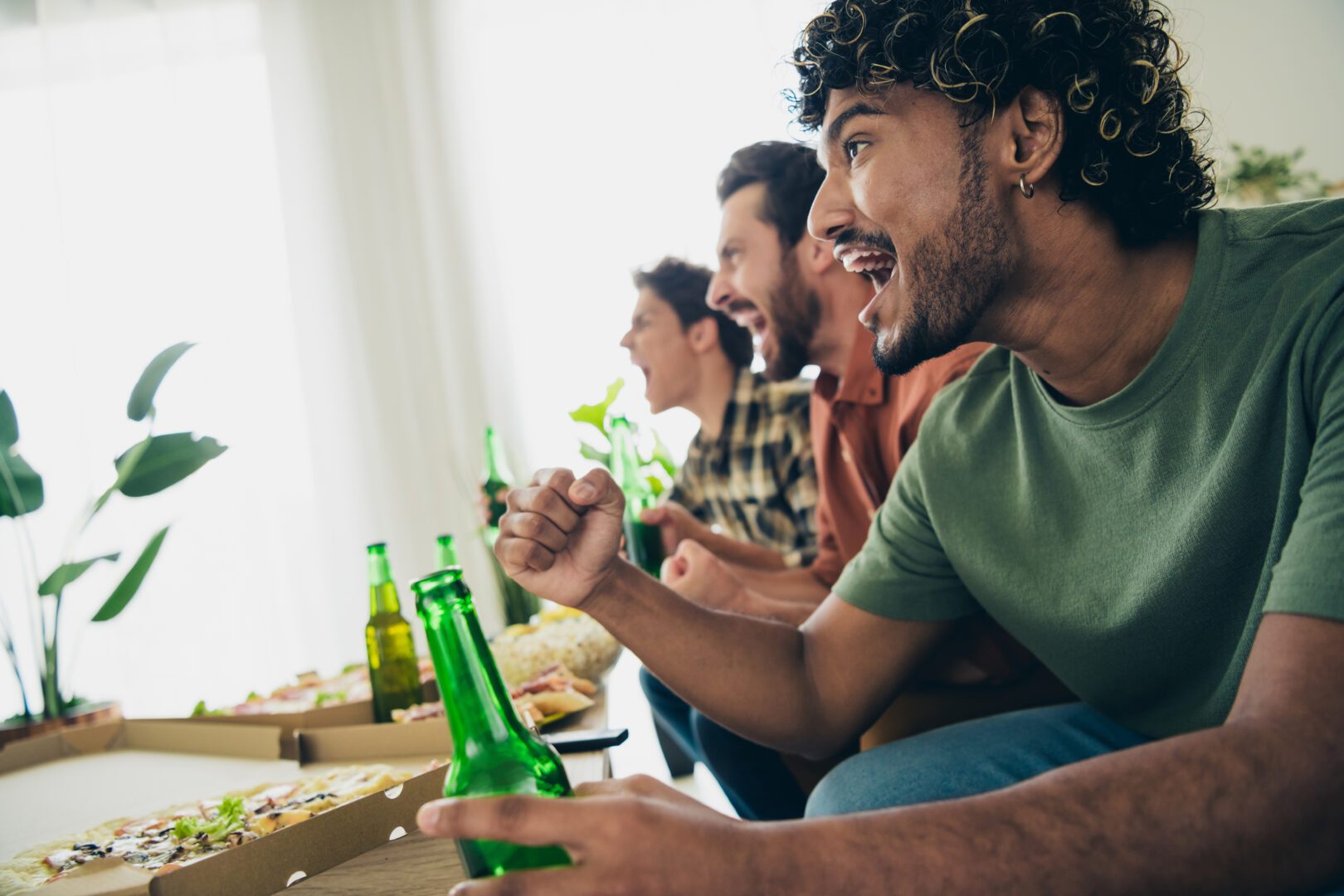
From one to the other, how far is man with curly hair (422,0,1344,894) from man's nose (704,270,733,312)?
106 centimetres

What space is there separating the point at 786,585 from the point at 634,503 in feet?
1.32

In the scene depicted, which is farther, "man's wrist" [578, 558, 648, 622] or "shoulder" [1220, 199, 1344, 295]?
"man's wrist" [578, 558, 648, 622]

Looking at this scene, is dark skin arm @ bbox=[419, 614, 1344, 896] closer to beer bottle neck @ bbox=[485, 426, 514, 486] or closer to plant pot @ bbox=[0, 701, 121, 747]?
plant pot @ bbox=[0, 701, 121, 747]

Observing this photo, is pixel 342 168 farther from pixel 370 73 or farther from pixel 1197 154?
pixel 1197 154

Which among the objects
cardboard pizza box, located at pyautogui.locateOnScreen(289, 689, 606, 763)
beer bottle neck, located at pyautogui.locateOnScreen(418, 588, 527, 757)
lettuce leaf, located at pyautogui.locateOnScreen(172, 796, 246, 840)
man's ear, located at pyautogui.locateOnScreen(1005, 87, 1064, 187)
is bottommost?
cardboard pizza box, located at pyautogui.locateOnScreen(289, 689, 606, 763)

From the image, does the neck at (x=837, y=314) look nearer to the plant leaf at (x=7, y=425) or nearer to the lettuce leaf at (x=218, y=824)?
the lettuce leaf at (x=218, y=824)

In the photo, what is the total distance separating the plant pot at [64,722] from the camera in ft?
4.90

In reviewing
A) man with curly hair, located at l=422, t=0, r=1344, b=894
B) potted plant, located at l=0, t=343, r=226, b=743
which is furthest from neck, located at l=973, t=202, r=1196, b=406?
potted plant, located at l=0, t=343, r=226, b=743

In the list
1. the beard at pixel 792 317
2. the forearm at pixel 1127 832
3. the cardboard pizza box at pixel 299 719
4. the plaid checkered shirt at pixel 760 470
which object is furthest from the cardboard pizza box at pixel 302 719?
the beard at pixel 792 317

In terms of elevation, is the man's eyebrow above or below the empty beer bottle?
above

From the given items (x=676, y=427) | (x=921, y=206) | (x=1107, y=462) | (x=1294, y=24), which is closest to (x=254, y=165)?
(x=676, y=427)

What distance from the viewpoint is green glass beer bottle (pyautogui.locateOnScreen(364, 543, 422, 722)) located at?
112 cm

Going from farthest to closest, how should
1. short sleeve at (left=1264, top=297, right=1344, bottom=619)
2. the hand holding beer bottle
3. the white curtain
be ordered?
the white curtain → the hand holding beer bottle → short sleeve at (left=1264, top=297, right=1344, bottom=619)

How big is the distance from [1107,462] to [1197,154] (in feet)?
1.37
